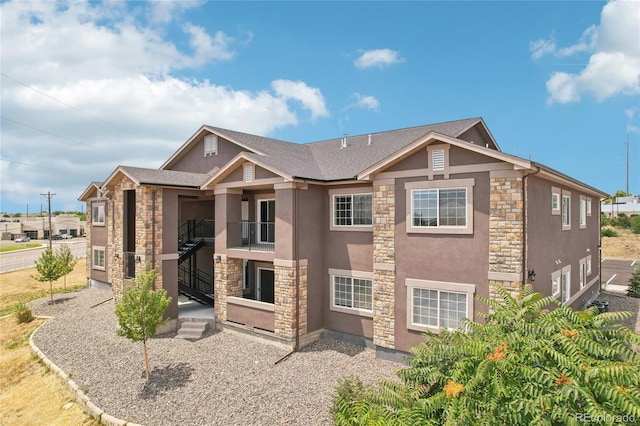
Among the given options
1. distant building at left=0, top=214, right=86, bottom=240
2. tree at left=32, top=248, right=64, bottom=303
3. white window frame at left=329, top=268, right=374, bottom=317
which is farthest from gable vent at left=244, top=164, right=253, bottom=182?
distant building at left=0, top=214, right=86, bottom=240

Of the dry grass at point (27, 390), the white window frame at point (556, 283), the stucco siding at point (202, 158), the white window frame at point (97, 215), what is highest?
the stucco siding at point (202, 158)

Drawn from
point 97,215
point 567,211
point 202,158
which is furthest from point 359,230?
point 97,215

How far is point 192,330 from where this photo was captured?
17.5 metres

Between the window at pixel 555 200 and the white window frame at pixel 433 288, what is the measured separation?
5395mm

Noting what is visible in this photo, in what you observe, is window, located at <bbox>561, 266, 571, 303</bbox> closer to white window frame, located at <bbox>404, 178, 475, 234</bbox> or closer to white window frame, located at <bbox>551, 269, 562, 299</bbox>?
white window frame, located at <bbox>551, 269, 562, 299</bbox>

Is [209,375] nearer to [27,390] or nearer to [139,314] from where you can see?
[139,314]

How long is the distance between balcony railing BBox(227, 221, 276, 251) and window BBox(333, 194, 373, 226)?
3.29 metres

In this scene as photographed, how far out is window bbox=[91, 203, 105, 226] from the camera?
28.7 meters

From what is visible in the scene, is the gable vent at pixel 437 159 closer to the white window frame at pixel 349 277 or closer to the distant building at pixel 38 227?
the white window frame at pixel 349 277

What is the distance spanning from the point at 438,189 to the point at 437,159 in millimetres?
1041

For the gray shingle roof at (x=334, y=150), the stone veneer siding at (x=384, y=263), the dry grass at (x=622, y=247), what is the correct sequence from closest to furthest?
the stone veneer siding at (x=384, y=263)
the gray shingle roof at (x=334, y=150)
the dry grass at (x=622, y=247)

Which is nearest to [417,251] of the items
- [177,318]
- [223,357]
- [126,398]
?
[223,357]

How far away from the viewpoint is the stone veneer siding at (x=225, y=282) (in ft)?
58.1

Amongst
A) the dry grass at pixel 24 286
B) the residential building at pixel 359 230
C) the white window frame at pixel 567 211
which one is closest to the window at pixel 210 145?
the residential building at pixel 359 230
